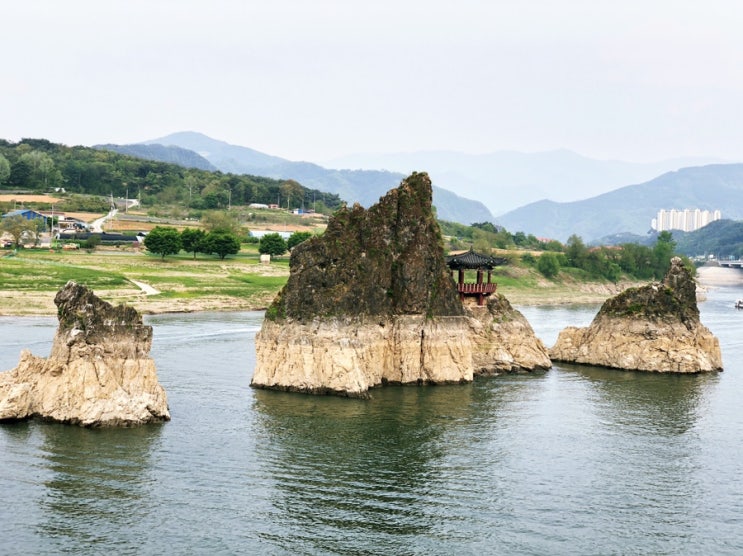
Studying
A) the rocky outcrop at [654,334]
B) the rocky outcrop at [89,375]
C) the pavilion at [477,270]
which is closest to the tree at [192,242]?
the pavilion at [477,270]

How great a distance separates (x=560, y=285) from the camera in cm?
16938

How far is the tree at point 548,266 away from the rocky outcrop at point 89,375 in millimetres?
133338

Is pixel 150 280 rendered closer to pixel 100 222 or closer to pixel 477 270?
pixel 477 270

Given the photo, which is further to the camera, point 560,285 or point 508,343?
point 560,285

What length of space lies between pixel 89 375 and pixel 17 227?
10266 cm

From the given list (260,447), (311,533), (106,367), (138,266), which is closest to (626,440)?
(260,447)

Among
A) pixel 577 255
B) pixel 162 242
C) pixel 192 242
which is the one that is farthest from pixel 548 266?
pixel 162 242

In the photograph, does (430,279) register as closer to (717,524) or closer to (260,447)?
(260,447)

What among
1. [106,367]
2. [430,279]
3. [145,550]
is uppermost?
[430,279]

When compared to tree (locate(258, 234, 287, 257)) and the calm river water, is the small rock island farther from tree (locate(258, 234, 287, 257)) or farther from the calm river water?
tree (locate(258, 234, 287, 257))

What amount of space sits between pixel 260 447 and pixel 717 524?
18388 millimetres

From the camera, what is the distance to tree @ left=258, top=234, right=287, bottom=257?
149625 millimetres

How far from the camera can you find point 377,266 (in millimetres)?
58406

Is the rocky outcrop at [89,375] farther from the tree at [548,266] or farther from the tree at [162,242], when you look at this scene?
the tree at [548,266]
